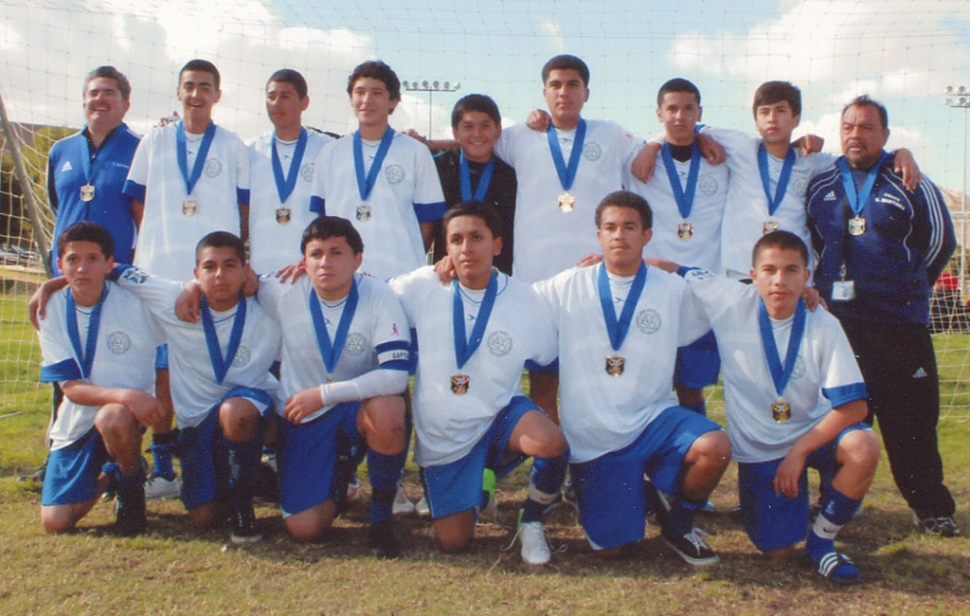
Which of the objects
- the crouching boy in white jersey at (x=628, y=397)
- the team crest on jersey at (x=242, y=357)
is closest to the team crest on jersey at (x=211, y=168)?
the team crest on jersey at (x=242, y=357)

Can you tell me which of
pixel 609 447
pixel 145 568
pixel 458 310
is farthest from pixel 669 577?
pixel 145 568

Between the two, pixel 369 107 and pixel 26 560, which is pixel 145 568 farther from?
pixel 369 107

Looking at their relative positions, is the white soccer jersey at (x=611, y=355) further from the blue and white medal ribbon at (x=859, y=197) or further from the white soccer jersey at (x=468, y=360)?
the blue and white medal ribbon at (x=859, y=197)

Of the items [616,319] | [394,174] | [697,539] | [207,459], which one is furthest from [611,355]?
[207,459]

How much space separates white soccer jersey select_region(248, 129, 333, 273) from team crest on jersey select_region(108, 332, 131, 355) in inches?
29.0

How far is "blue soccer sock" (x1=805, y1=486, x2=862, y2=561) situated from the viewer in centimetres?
327

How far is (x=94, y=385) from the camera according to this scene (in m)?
3.66

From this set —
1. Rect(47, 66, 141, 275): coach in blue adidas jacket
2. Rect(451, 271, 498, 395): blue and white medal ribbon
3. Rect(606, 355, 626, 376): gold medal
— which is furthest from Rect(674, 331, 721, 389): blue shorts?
Rect(47, 66, 141, 275): coach in blue adidas jacket

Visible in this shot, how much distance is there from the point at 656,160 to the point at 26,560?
337 centimetres

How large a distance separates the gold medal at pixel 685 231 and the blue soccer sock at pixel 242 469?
229 cm

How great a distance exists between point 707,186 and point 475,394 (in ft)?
5.69

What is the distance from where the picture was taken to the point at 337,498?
3836 mm

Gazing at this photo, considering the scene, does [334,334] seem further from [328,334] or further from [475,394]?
[475,394]

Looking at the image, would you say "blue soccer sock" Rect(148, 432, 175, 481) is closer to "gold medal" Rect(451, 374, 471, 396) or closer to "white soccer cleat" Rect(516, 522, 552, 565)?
"gold medal" Rect(451, 374, 471, 396)
